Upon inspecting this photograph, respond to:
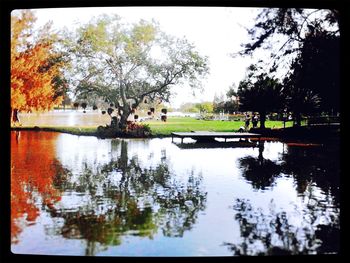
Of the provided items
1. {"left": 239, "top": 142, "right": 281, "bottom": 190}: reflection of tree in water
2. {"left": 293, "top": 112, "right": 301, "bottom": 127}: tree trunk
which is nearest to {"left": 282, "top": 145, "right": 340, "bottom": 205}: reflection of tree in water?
{"left": 239, "top": 142, "right": 281, "bottom": 190}: reflection of tree in water

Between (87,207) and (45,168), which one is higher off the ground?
(45,168)

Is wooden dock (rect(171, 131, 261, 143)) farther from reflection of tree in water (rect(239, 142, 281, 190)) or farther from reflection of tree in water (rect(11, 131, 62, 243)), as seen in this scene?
reflection of tree in water (rect(11, 131, 62, 243))

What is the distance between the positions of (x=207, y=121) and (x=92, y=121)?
3.49ft

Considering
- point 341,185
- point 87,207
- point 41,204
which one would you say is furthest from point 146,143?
point 341,185

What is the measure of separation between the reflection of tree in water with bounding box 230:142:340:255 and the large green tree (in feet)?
3.34

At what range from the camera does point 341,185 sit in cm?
321

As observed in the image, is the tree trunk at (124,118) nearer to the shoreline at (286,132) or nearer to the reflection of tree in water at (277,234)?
the shoreline at (286,132)

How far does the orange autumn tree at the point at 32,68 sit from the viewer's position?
3.29m

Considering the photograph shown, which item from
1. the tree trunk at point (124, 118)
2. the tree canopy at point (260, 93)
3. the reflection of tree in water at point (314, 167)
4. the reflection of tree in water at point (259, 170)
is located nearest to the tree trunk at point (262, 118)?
the tree canopy at point (260, 93)

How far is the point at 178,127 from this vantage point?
3.59m
